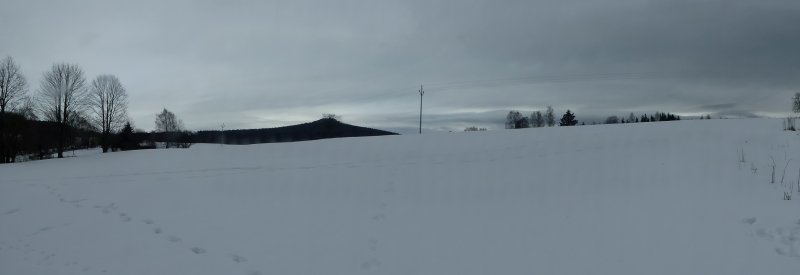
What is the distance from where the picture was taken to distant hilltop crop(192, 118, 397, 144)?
69375mm

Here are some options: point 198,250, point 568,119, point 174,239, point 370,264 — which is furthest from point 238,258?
point 568,119

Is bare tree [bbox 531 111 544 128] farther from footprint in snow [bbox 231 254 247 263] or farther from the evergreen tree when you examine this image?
footprint in snow [bbox 231 254 247 263]

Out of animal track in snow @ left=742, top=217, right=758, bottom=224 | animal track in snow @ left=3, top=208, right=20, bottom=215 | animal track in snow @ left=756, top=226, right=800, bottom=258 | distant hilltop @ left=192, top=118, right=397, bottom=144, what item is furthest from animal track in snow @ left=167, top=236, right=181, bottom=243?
distant hilltop @ left=192, top=118, right=397, bottom=144

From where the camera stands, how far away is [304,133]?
73250 millimetres

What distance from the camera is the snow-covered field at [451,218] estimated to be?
552 cm

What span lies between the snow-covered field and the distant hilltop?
51725mm

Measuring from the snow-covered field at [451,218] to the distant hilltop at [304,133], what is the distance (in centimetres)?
5173

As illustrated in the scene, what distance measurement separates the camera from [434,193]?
9875 millimetres

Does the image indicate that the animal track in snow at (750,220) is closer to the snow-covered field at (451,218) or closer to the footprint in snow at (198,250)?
the snow-covered field at (451,218)

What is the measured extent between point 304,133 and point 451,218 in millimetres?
68158

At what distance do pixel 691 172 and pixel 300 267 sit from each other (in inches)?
341

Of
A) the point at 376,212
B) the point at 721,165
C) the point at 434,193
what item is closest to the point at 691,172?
the point at 721,165

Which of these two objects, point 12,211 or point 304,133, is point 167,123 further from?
point 12,211

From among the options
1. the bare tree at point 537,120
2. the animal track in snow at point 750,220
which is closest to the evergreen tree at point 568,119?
the bare tree at point 537,120
